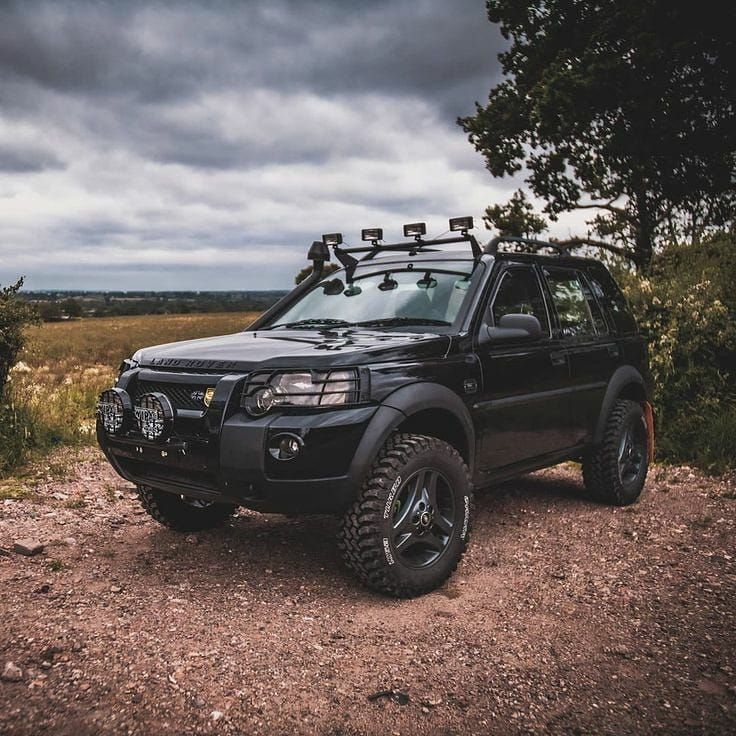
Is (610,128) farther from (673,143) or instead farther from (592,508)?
(592,508)

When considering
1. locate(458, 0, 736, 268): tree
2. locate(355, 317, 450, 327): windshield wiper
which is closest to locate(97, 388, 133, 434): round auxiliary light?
locate(355, 317, 450, 327): windshield wiper

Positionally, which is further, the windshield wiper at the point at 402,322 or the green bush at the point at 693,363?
the green bush at the point at 693,363

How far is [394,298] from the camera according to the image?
494 centimetres

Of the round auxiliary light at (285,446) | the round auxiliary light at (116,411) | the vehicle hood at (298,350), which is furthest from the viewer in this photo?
the round auxiliary light at (116,411)

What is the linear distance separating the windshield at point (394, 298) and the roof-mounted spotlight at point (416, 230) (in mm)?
378

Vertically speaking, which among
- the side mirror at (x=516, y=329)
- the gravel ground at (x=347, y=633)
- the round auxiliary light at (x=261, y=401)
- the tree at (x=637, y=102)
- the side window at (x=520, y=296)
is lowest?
the gravel ground at (x=347, y=633)

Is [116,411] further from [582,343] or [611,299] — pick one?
[611,299]

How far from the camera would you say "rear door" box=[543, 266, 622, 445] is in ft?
18.1

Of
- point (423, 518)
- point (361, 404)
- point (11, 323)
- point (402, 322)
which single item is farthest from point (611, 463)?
point (11, 323)

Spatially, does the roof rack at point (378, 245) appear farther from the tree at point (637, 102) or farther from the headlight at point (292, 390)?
the tree at point (637, 102)

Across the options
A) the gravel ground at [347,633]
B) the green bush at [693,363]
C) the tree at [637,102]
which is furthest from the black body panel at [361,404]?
the tree at [637,102]

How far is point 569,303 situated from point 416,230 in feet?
4.26

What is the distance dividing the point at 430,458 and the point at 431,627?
86cm

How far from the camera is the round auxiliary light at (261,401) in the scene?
3752 millimetres
